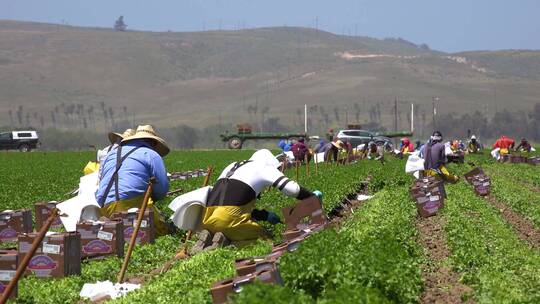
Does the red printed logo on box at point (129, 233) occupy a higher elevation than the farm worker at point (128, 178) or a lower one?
lower

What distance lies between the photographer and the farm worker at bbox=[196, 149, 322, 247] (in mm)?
12375

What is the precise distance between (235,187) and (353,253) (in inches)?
140

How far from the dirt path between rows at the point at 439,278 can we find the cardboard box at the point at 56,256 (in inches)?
144

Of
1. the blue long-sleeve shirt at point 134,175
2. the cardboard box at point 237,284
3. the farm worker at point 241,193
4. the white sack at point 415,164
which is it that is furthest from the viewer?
the white sack at point 415,164

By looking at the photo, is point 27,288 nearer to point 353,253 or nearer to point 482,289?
point 353,253

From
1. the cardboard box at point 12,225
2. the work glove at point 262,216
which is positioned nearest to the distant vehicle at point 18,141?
the cardboard box at point 12,225

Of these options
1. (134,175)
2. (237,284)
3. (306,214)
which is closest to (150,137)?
(134,175)

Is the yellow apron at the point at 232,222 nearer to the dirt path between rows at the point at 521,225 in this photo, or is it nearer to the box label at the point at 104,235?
the box label at the point at 104,235

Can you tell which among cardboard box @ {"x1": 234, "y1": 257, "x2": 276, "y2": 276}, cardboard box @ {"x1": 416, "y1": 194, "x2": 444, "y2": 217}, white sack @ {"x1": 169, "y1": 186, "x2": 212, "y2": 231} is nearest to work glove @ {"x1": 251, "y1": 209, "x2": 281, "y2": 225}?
white sack @ {"x1": 169, "y1": 186, "x2": 212, "y2": 231}

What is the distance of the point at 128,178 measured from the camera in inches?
547

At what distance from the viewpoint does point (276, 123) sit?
19400 cm

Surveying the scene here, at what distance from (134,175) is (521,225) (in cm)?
715

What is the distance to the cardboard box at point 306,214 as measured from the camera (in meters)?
12.8

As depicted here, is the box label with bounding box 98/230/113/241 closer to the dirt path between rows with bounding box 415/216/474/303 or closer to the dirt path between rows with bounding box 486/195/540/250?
the dirt path between rows with bounding box 415/216/474/303
